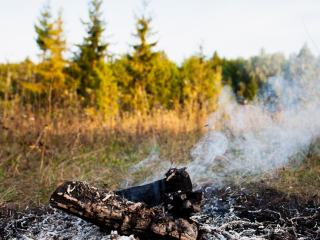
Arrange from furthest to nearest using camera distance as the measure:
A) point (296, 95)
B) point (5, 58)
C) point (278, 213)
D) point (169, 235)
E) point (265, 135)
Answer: point (296, 95), point (265, 135), point (5, 58), point (278, 213), point (169, 235)

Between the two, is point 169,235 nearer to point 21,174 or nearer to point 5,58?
point 21,174

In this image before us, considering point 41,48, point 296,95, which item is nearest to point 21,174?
point 296,95

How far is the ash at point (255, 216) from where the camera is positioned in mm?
1588

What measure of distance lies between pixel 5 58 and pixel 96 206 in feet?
8.46

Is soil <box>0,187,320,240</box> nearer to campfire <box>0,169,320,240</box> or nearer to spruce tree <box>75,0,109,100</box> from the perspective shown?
campfire <box>0,169,320,240</box>

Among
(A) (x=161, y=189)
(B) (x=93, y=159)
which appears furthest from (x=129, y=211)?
(B) (x=93, y=159)

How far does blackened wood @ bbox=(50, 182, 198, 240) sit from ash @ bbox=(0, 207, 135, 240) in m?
0.09

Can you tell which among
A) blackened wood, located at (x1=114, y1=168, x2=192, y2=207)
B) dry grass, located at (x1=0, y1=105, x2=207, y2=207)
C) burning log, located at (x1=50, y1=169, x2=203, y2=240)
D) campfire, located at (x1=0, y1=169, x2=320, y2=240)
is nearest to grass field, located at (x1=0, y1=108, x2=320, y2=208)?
dry grass, located at (x1=0, y1=105, x2=207, y2=207)

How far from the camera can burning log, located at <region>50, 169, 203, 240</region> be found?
1351 mm

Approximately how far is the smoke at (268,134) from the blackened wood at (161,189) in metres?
0.70

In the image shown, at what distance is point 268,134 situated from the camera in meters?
3.21

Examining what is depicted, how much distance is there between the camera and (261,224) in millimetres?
1705

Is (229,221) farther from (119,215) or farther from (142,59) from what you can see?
(142,59)

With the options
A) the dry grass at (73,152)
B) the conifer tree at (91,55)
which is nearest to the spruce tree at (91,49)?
the conifer tree at (91,55)
